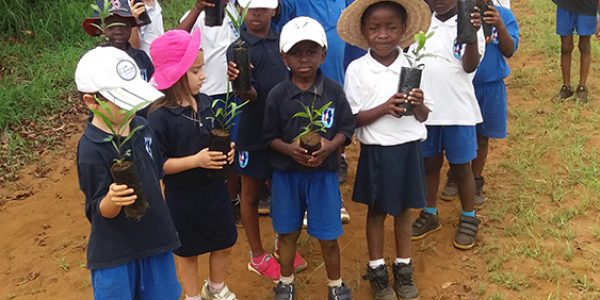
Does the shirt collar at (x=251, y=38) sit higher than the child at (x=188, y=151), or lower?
higher

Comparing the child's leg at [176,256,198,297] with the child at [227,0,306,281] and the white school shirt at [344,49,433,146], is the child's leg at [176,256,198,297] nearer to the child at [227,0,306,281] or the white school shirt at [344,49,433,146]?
the child at [227,0,306,281]

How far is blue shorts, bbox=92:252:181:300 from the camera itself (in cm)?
256

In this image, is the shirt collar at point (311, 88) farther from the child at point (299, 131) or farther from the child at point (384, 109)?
the child at point (384, 109)

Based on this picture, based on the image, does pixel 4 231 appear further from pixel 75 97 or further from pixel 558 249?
pixel 558 249

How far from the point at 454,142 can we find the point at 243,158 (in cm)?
139

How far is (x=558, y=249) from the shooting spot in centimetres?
393

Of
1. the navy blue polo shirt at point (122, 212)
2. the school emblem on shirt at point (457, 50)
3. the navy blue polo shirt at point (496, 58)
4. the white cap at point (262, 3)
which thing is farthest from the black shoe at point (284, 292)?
the navy blue polo shirt at point (496, 58)

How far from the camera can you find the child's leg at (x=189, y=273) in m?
3.30

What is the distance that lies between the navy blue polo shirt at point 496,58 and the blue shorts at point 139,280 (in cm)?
257

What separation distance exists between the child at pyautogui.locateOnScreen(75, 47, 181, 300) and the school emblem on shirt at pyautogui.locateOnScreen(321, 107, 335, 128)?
0.91 meters

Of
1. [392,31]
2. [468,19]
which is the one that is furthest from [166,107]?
[468,19]

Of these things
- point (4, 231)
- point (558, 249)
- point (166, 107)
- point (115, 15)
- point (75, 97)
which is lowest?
point (558, 249)

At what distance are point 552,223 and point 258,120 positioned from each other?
228cm

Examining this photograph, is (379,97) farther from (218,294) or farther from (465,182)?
(218,294)
